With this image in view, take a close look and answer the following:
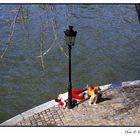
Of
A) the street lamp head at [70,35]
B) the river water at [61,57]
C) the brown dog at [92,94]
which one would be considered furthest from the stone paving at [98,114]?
the river water at [61,57]

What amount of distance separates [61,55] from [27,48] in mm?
2085

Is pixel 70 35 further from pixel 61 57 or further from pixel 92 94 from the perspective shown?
pixel 61 57

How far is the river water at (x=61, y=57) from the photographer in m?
18.5

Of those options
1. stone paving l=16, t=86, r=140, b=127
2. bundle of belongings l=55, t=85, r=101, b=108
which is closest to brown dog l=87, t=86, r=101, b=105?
bundle of belongings l=55, t=85, r=101, b=108

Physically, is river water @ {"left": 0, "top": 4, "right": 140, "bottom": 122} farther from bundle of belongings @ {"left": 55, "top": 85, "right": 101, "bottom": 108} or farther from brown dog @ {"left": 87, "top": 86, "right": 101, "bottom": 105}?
brown dog @ {"left": 87, "top": 86, "right": 101, "bottom": 105}

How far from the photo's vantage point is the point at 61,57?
71.3 feet

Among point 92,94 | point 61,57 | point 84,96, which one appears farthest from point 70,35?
point 61,57

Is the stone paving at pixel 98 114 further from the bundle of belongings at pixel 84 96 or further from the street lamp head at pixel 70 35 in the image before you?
the street lamp head at pixel 70 35

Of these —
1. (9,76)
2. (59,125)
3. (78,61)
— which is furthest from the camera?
(78,61)

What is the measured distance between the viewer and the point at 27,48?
22.6 meters

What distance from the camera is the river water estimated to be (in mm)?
18516

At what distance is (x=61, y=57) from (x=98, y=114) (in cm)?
805
